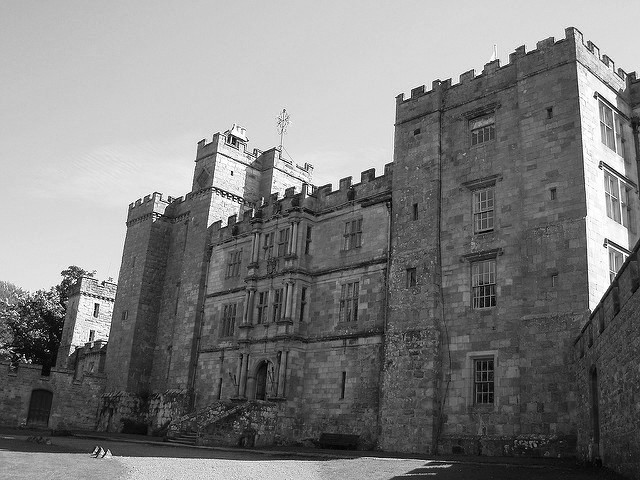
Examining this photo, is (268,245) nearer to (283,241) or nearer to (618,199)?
(283,241)

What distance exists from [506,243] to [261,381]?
1540 cm

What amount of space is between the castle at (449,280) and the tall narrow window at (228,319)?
4.7 inches

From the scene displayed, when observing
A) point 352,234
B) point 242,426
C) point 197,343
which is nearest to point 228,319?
point 197,343

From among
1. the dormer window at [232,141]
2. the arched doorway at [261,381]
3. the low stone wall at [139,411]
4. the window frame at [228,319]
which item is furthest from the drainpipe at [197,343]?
the dormer window at [232,141]

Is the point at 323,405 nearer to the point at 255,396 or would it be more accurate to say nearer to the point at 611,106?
the point at 255,396

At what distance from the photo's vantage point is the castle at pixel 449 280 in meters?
23.8

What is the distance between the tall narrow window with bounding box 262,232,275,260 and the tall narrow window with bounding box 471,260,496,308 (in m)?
13.1

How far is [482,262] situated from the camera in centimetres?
2675

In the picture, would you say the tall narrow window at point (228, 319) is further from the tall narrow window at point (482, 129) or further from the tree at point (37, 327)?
the tree at point (37, 327)

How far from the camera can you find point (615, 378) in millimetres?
15148

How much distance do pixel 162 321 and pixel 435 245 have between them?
24.0m

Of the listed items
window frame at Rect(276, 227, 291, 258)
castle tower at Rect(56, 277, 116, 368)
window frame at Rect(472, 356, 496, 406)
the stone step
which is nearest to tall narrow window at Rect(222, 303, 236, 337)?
window frame at Rect(276, 227, 291, 258)

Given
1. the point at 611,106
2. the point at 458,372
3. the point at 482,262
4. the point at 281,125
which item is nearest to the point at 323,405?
the point at 458,372

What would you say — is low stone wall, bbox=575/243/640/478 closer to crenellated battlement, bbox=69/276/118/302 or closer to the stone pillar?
the stone pillar
